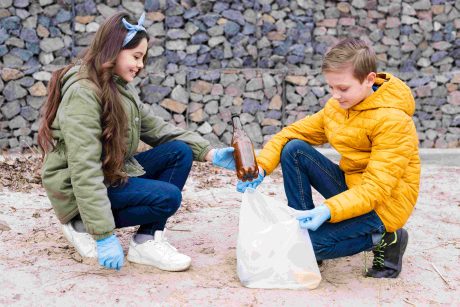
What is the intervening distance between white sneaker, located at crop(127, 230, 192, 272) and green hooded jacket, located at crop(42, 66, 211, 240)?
0.94 feet

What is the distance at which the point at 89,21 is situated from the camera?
7949mm

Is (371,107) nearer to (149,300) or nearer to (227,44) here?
(149,300)

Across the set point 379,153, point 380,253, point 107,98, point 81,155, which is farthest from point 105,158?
point 380,253

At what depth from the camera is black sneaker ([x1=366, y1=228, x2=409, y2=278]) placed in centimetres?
287

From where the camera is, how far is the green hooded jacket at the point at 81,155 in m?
2.65

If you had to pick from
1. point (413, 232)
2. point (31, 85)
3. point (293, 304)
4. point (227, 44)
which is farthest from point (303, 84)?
point (293, 304)

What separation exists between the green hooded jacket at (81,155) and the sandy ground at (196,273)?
0.24 metres

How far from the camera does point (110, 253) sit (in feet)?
8.74

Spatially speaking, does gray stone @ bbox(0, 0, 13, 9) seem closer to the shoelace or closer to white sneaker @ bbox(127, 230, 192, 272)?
white sneaker @ bbox(127, 230, 192, 272)

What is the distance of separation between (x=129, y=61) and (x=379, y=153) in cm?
116

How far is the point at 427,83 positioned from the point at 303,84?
1.78 meters

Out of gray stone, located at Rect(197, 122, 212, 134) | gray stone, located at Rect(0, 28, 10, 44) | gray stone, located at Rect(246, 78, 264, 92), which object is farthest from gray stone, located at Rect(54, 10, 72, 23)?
gray stone, located at Rect(246, 78, 264, 92)

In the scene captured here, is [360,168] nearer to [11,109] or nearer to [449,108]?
[11,109]

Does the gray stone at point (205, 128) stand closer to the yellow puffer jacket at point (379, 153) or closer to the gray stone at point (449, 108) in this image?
the gray stone at point (449, 108)
